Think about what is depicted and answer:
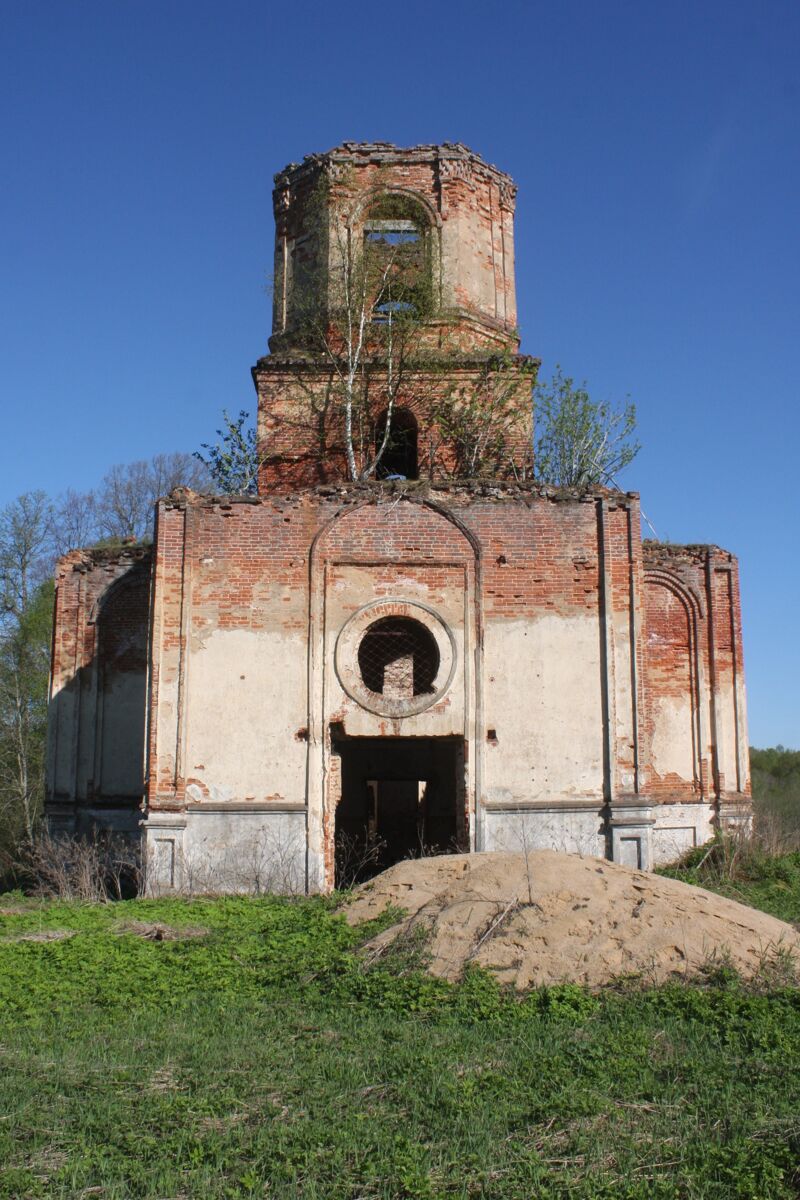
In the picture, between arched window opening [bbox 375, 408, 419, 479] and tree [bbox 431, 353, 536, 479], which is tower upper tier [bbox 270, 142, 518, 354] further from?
arched window opening [bbox 375, 408, 419, 479]

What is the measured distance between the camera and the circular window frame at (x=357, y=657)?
12.6m

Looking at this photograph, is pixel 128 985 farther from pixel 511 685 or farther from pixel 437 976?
pixel 511 685

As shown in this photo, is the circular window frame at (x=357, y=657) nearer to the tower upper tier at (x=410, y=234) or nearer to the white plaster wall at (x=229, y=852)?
the white plaster wall at (x=229, y=852)

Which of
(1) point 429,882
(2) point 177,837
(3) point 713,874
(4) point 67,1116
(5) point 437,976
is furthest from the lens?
(3) point 713,874

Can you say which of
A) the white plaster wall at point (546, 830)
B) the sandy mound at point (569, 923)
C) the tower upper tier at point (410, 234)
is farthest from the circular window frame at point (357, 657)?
the tower upper tier at point (410, 234)

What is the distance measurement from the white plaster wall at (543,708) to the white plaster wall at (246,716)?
7.47ft

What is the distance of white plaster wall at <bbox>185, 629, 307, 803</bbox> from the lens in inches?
487

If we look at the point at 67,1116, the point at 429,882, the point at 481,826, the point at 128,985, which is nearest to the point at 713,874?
the point at 481,826

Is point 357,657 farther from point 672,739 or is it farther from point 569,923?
point 672,739

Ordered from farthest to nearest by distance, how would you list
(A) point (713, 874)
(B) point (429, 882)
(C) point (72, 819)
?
(C) point (72, 819), (A) point (713, 874), (B) point (429, 882)

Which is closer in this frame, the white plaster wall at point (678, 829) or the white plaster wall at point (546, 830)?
the white plaster wall at point (546, 830)

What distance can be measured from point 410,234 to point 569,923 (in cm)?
1184

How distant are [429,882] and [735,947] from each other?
3024mm

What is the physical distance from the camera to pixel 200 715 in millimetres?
12523
